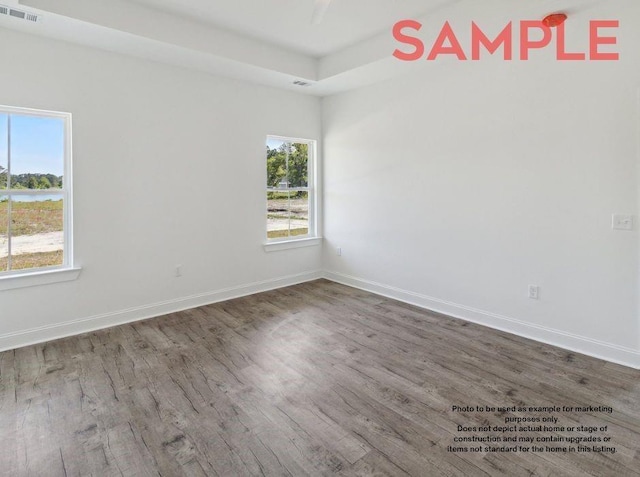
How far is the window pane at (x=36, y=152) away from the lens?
3.24m

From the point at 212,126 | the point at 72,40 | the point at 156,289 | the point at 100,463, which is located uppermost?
the point at 72,40

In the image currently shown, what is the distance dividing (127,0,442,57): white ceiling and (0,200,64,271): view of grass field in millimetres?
2088

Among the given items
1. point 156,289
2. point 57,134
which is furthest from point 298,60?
point 156,289

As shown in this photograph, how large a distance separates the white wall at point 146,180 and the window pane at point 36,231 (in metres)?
0.20

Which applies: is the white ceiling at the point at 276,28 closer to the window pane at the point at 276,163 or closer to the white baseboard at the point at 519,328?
the window pane at the point at 276,163

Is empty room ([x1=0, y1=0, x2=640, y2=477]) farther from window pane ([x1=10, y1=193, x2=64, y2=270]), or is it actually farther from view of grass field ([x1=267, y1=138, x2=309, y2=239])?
view of grass field ([x1=267, y1=138, x2=309, y2=239])

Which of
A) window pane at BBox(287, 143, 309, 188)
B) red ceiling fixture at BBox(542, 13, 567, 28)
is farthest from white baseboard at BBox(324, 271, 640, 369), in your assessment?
red ceiling fixture at BBox(542, 13, 567, 28)

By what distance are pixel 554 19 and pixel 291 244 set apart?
149 inches

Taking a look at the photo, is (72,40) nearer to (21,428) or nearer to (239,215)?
(239,215)

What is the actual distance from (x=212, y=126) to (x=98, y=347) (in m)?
2.65

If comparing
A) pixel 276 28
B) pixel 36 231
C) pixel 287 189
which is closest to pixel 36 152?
pixel 36 231

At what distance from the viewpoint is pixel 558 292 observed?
3.20 m

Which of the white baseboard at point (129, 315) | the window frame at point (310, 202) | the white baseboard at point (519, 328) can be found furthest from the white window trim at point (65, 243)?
the white baseboard at point (519, 328)

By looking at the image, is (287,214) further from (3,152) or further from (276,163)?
(3,152)
